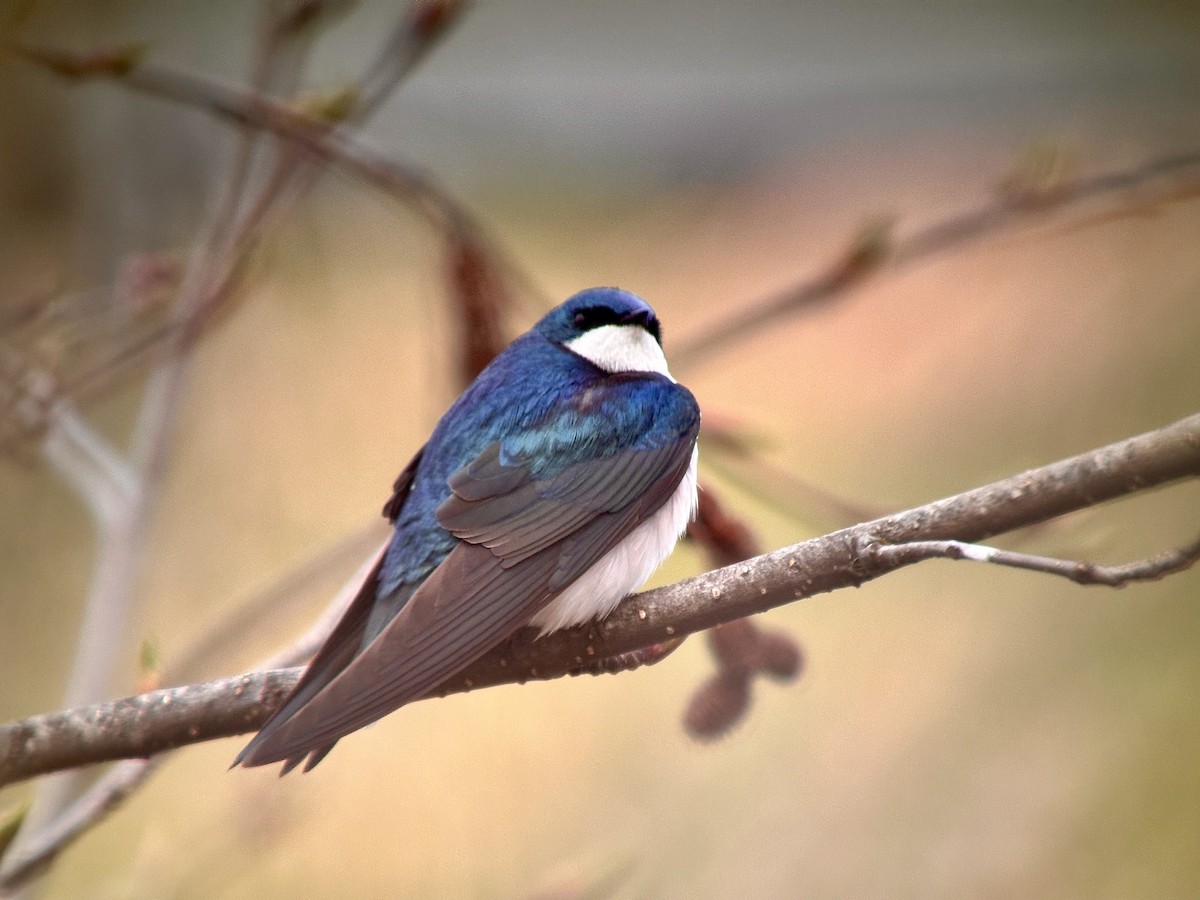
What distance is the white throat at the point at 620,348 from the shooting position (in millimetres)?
1091

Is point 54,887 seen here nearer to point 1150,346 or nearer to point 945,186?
point 1150,346

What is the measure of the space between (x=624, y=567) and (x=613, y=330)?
0.26 metres

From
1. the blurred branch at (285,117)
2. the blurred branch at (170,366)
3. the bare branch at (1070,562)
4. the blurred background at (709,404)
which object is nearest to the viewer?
the bare branch at (1070,562)

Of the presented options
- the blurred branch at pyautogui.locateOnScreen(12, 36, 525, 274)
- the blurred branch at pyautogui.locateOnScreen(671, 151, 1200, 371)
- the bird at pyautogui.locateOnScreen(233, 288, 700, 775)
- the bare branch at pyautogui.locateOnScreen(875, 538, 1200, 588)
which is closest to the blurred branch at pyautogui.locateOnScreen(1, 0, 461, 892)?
the blurred branch at pyautogui.locateOnScreen(12, 36, 525, 274)

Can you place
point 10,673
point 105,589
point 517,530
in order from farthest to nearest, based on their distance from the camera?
point 10,673 < point 105,589 < point 517,530

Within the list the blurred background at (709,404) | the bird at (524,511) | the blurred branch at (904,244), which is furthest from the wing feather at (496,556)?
the blurred background at (709,404)

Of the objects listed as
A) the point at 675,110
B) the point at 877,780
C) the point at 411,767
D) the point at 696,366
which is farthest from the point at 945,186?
the point at 411,767

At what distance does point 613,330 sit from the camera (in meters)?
1.09

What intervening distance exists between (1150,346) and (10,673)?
1.73 metres

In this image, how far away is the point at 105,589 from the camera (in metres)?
1.04

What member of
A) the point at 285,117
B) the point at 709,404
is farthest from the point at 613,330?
the point at 709,404

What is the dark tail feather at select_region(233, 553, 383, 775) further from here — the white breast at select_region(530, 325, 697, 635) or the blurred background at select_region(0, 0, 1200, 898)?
the blurred background at select_region(0, 0, 1200, 898)

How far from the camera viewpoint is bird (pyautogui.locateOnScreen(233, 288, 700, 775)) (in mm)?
822

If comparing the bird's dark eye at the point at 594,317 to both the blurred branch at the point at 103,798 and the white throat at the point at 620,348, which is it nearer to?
the white throat at the point at 620,348
